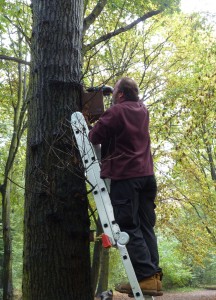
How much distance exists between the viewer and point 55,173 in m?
2.95

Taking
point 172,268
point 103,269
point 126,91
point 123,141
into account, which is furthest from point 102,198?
point 172,268

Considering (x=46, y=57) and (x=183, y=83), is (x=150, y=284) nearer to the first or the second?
(x=46, y=57)

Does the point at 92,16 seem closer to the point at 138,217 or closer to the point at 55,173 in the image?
the point at 55,173

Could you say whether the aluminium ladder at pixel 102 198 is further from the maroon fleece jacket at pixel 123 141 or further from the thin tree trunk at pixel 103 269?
the thin tree trunk at pixel 103 269

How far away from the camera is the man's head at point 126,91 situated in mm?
3398

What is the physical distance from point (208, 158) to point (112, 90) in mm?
16896

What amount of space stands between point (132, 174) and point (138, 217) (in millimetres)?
388

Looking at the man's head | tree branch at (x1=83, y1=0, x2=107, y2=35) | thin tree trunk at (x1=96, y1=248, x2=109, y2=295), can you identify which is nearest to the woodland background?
thin tree trunk at (x1=96, y1=248, x2=109, y2=295)

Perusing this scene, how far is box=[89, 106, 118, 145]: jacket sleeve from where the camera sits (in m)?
3.06

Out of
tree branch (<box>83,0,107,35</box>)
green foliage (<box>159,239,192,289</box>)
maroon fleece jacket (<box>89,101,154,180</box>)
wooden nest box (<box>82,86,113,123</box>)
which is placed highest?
tree branch (<box>83,0,107,35</box>)

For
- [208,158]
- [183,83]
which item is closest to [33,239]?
[183,83]

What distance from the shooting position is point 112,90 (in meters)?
3.65

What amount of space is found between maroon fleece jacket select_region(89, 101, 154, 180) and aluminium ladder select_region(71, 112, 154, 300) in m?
0.07

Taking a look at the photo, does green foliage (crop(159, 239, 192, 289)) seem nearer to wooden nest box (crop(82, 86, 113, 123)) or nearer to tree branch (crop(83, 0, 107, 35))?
tree branch (crop(83, 0, 107, 35))
